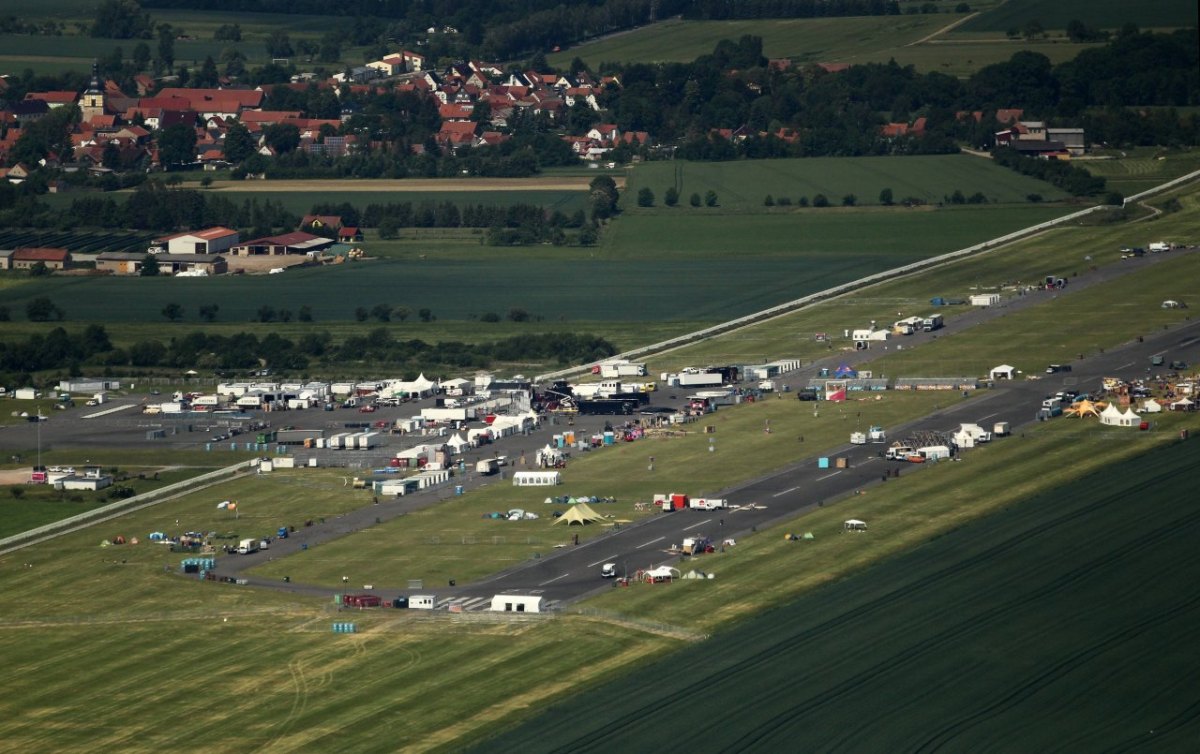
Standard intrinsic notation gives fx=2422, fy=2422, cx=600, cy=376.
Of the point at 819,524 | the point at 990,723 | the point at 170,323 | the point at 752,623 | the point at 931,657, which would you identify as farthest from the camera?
the point at 170,323

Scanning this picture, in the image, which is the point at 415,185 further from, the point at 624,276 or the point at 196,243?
the point at 624,276

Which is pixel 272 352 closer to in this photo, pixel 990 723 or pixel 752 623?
pixel 752 623

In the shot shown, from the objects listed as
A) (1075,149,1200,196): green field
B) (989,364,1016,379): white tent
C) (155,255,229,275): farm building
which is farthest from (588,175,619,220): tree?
(989,364,1016,379): white tent

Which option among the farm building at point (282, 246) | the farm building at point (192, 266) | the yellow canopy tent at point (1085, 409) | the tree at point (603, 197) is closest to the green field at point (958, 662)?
the yellow canopy tent at point (1085, 409)

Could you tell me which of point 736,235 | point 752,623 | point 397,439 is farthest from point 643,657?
point 736,235

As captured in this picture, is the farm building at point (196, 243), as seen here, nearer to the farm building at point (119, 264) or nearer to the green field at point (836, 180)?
the farm building at point (119, 264)

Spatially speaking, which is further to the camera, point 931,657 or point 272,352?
point 272,352
